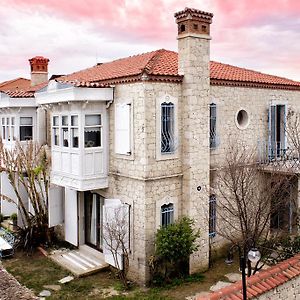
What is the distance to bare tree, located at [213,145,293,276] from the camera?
13797 mm

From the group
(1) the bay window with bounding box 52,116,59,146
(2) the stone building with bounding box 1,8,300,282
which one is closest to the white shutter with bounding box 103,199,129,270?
(2) the stone building with bounding box 1,8,300,282

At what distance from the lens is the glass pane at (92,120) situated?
50.8 ft

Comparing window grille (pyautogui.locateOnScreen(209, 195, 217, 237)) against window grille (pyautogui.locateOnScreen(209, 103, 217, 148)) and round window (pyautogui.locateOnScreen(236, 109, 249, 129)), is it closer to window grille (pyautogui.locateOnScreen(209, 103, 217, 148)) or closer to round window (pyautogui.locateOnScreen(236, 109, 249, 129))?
window grille (pyautogui.locateOnScreen(209, 103, 217, 148))

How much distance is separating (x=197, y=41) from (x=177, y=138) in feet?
11.6

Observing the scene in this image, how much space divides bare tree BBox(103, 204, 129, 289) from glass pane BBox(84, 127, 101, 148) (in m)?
2.52

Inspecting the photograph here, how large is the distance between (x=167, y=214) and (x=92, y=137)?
402 cm

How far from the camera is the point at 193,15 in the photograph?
14.9 metres

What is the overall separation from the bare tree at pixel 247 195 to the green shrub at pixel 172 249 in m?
1.42

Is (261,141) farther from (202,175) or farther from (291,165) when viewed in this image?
(202,175)

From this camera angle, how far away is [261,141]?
18.6 metres

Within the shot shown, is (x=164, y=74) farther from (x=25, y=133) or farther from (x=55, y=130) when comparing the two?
(x=25, y=133)

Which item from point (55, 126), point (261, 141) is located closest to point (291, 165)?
point (261, 141)

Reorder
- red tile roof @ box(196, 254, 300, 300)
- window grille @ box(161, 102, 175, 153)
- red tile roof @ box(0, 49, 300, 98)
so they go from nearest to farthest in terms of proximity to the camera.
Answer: red tile roof @ box(196, 254, 300, 300), red tile roof @ box(0, 49, 300, 98), window grille @ box(161, 102, 175, 153)

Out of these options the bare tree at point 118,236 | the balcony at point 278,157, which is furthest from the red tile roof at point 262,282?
the balcony at point 278,157
